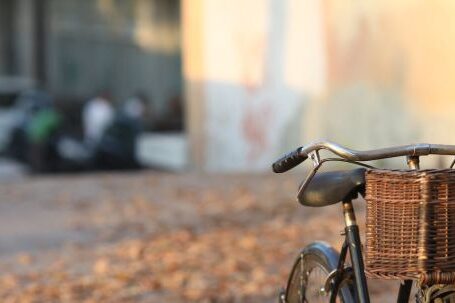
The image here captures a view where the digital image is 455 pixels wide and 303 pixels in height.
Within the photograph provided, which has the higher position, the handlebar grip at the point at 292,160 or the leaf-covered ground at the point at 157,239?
the handlebar grip at the point at 292,160

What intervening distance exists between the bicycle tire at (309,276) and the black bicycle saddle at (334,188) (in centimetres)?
30

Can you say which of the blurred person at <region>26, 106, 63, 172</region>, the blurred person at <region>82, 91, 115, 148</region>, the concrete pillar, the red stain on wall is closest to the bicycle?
the red stain on wall

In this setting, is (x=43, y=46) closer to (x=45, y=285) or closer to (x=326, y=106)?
(x=326, y=106)

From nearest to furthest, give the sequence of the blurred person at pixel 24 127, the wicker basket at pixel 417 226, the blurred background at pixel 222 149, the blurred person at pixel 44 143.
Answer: the wicker basket at pixel 417 226
the blurred background at pixel 222 149
the blurred person at pixel 44 143
the blurred person at pixel 24 127

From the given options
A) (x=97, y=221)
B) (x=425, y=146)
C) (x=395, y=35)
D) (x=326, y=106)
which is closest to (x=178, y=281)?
(x=97, y=221)

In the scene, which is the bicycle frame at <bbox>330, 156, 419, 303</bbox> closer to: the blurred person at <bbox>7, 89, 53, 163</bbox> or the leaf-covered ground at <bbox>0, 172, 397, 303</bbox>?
the leaf-covered ground at <bbox>0, 172, 397, 303</bbox>

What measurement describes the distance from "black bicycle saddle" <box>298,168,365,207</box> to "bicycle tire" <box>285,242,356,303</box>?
303 millimetres

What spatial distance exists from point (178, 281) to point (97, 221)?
305 cm

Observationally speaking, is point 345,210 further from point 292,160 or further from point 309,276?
point 309,276

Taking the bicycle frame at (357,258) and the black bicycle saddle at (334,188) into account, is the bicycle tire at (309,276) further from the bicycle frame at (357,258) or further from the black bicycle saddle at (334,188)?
the black bicycle saddle at (334,188)

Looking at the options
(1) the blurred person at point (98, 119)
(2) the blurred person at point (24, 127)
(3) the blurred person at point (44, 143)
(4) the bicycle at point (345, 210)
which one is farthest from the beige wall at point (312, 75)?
(4) the bicycle at point (345, 210)

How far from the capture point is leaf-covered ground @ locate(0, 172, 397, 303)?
19.2 ft

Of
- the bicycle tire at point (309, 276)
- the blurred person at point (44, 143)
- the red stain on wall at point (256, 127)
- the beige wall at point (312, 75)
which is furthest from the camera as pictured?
the blurred person at point (44, 143)

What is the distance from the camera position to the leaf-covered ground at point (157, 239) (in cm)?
587
